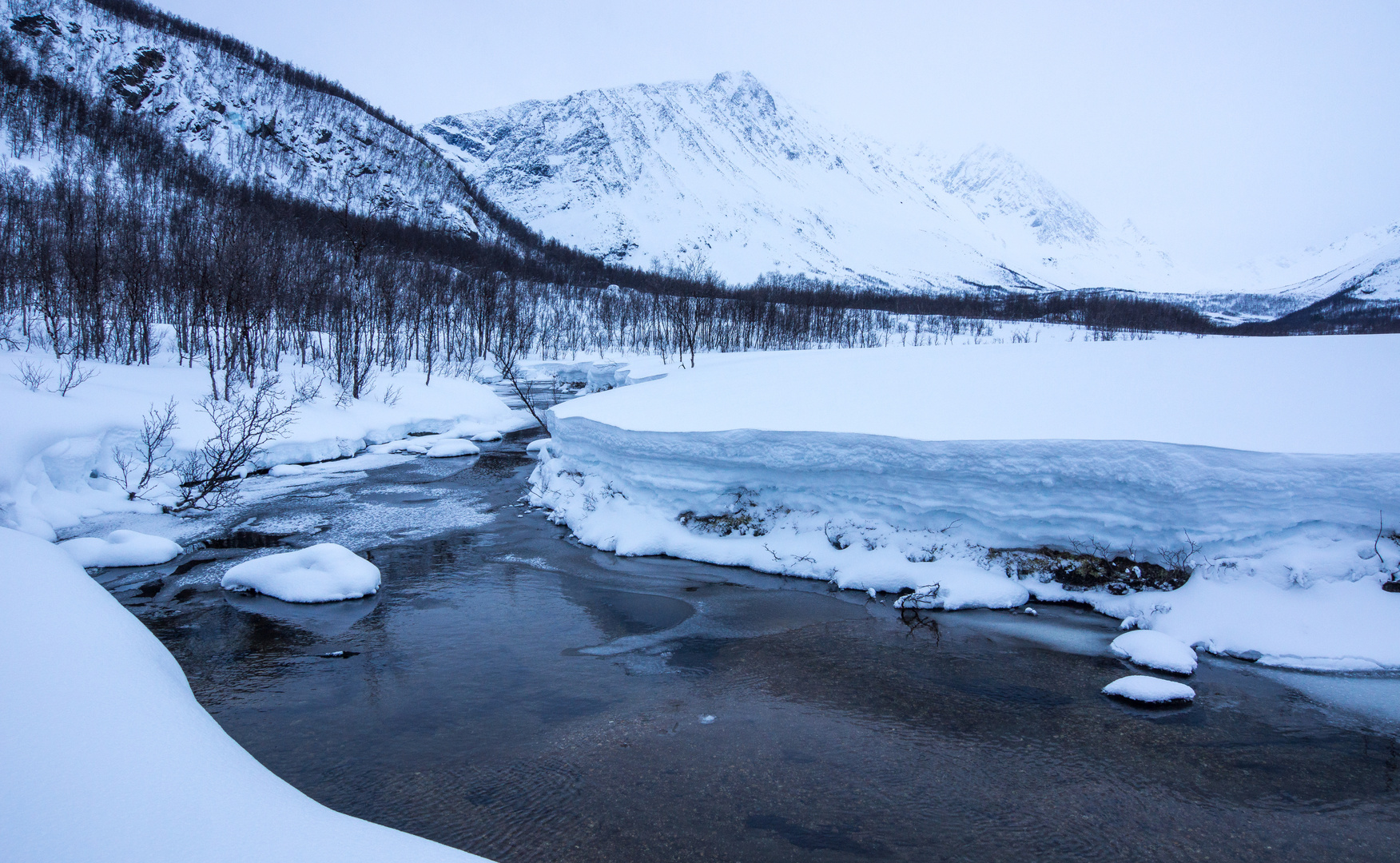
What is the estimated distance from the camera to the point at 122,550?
995 cm

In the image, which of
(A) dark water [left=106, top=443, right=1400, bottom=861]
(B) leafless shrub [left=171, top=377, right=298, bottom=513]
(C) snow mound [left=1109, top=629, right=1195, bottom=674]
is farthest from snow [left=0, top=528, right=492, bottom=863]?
(B) leafless shrub [left=171, top=377, right=298, bottom=513]

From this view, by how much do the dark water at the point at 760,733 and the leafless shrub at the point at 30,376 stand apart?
1010cm

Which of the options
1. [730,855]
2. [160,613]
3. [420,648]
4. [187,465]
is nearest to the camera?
[730,855]

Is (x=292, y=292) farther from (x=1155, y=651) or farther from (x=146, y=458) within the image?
(x=1155, y=651)

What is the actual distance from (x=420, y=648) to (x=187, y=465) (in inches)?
454

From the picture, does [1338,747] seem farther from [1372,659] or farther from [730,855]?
[730,855]

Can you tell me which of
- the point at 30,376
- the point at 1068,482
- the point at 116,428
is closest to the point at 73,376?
the point at 30,376

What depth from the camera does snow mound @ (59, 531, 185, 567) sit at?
382 inches

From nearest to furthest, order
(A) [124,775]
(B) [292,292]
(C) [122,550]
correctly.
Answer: (A) [124,775] → (C) [122,550] → (B) [292,292]

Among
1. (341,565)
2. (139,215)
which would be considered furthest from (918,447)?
(139,215)

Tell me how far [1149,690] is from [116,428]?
59.5ft

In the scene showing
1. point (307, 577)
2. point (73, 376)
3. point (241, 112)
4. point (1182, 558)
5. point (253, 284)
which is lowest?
point (307, 577)

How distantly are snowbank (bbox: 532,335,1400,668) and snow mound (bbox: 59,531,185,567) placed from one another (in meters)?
6.16

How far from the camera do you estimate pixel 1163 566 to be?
27.4 ft
